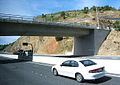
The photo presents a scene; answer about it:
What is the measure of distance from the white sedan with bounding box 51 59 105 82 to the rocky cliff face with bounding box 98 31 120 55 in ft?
123

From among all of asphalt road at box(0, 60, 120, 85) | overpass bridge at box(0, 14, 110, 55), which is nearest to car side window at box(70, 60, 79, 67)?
asphalt road at box(0, 60, 120, 85)

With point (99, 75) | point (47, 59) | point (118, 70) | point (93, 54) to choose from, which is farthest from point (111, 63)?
point (93, 54)

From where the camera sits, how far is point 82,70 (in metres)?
14.5

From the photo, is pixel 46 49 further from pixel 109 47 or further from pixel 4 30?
pixel 4 30

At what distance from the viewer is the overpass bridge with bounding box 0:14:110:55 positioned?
40.7 m

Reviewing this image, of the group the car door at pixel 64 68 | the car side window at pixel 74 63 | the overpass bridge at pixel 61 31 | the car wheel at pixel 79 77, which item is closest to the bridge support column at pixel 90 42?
the overpass bridge at pixel 61 31

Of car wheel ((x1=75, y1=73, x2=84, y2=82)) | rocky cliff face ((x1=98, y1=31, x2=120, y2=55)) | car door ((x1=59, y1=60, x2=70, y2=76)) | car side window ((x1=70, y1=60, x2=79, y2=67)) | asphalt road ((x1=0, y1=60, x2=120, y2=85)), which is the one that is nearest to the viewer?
asphalt road ((x1=0, y1=60, x2=120, y2=85))

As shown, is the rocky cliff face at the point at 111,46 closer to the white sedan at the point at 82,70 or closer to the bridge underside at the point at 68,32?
the bridge underside at the point at 68,32

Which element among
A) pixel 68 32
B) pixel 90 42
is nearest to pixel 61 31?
pixel 68 32

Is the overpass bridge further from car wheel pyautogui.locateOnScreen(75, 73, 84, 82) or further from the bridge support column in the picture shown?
car wheel pyautogui.locateOnScreen(75, 73, 84, 82)

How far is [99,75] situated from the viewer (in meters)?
14.3

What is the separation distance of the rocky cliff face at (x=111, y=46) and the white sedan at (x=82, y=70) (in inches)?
1475

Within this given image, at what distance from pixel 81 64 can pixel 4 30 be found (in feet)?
91.2

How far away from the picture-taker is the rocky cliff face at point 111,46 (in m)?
52.8
